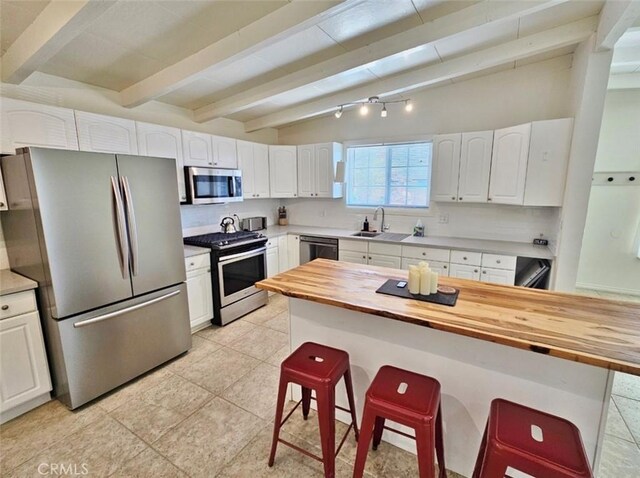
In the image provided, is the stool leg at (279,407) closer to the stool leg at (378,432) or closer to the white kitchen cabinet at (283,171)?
the stool leg at (378,432)

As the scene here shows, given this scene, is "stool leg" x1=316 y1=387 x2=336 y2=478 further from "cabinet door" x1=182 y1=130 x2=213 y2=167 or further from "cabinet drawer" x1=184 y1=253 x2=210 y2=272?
"cabinet door" x1=182 y1=130 x2=213 y2=167

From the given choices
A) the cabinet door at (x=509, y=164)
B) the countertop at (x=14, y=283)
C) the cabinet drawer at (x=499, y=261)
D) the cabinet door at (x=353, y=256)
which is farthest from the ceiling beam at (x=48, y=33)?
the cabinet drawer at (x=499, y=261)

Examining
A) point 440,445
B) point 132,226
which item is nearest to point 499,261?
point 440,445

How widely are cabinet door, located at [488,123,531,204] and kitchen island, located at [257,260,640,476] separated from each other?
6.03ft

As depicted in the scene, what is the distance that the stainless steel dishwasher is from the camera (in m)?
4.13

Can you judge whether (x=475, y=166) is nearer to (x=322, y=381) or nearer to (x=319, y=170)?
(x=319, y=170)

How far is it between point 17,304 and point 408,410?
2.55 m

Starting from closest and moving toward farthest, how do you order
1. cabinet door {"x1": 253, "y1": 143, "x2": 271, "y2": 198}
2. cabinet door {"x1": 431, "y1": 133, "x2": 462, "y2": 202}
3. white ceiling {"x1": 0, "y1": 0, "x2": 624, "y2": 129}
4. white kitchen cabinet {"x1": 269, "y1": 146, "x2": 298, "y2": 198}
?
white ceiling {"x1": 0, "y1": 0, "x2": 624, "y2": 129} → cabinet door {"x1": 431, "y1": 133, "x2": 462, "y2": 202} → cabinet door {"x1": 253, "y1": 143, "x2": 271, "y2": 198} → white kitchen cabinet {"x1": 269, "y1": 146, "x2": 298, "y2": 198}

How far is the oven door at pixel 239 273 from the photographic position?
3.29 meters

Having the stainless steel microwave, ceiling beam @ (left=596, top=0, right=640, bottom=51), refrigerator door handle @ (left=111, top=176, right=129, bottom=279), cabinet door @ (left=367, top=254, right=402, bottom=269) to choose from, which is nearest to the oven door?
the stainless steel microwave

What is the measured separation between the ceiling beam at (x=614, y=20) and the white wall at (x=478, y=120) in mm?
770

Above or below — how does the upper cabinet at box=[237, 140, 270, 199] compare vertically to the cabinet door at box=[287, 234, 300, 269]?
above

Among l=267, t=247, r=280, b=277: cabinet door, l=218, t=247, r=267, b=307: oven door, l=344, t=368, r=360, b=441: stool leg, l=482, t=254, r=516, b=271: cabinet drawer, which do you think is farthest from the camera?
l=267, t=247, r=280, b=277: cabinet door

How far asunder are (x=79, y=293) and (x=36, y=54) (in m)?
1.59
